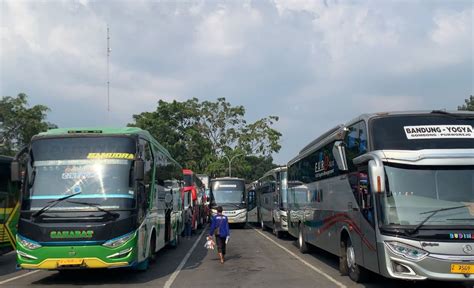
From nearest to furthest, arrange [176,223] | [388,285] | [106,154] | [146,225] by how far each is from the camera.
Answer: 1. [388,285]
2. [106,154]
3. [146,225]
4. [176,223]

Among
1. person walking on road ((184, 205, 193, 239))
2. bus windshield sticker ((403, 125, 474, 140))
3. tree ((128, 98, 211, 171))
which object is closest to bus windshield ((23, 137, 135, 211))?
bus windshield sticker ((403, 125, 474, 140))

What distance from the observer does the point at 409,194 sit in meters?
8.20

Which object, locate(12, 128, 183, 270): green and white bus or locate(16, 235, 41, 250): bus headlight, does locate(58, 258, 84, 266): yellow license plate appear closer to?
locate(12, 128, 183, 270): green and white bus

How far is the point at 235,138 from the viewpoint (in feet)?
183

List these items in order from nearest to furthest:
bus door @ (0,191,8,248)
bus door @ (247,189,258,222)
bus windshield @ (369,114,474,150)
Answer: bus windshield @ (369,114,474,150)
bus door @ (0,191,8,248)
bus door @ (247,189,258,222)

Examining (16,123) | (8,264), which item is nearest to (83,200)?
(8,264)

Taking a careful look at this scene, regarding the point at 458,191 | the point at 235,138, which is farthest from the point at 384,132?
the point at 235,138

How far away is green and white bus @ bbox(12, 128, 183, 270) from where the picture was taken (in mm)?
9819

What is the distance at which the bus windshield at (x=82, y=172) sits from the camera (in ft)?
33.4

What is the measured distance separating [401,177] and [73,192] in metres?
6.41

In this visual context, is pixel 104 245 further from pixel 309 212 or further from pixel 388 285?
pixel 309 212

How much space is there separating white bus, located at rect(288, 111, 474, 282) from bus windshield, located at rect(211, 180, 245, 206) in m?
20.3

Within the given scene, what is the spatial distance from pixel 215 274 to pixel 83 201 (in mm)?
3673

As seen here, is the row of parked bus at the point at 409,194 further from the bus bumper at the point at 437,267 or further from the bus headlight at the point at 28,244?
the bus headlight at the point at 28,244
